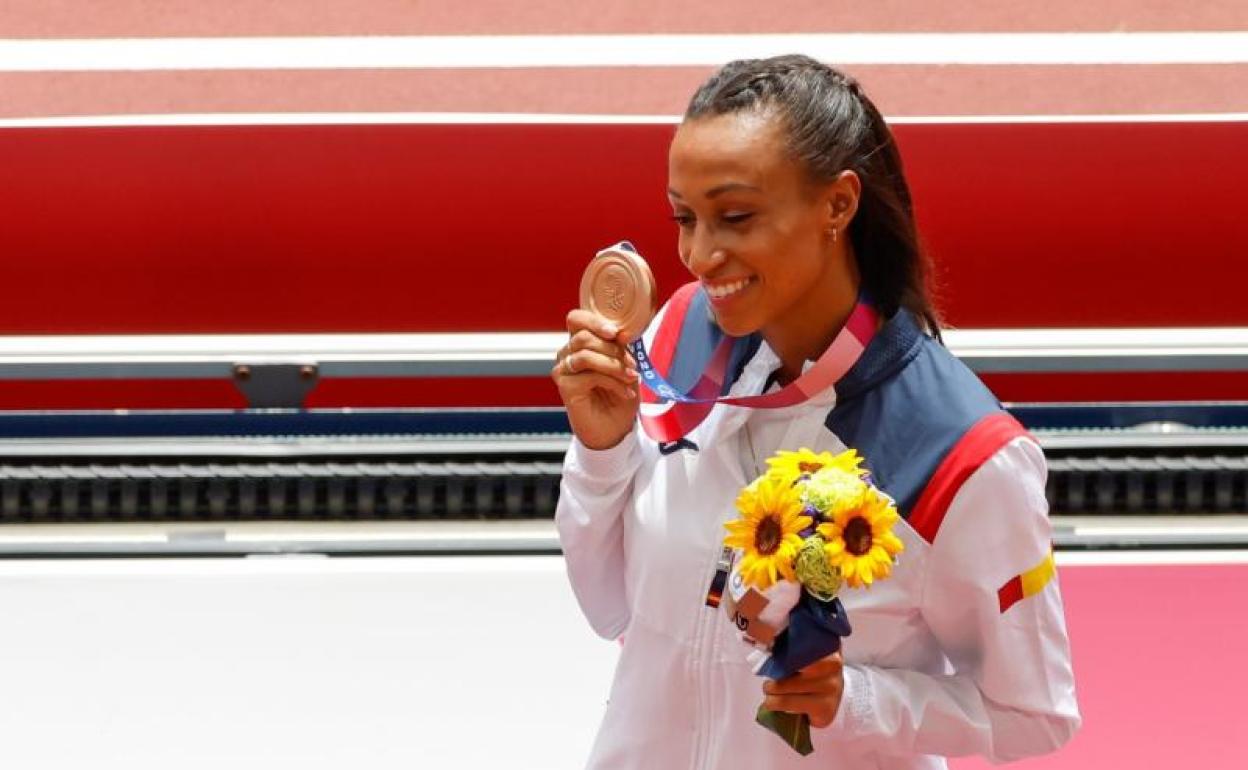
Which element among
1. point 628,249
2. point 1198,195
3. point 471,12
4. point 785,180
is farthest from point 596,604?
point 1198,195

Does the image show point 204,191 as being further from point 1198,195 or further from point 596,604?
point 596,604

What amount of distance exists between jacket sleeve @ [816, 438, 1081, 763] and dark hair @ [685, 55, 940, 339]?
20 cm

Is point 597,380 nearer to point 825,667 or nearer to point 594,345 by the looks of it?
point 594,345

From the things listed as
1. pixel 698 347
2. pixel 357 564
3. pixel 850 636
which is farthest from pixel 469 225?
pixel 850 636

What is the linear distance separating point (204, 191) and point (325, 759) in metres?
2.18

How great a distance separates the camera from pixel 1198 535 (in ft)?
14.0

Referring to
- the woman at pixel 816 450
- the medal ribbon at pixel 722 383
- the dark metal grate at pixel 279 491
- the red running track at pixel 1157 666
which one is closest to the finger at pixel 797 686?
the woman at pixel 816 450

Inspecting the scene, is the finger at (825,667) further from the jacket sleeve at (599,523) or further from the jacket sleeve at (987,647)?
the jacket sleeve at (599,523)

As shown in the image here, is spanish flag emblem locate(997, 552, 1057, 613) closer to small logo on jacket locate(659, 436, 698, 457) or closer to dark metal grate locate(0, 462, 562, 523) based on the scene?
small logo on jacket locate(659, 436, 698, 457)

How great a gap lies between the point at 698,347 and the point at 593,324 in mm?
136

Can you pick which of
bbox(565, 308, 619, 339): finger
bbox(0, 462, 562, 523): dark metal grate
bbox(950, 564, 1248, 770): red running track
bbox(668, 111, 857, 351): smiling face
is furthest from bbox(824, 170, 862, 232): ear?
bbox(0, 462, 562, 523): dark metal grate

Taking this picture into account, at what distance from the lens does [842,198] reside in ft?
4.65

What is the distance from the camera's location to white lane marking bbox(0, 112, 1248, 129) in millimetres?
4707

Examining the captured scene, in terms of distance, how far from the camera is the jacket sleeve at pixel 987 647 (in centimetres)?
135
